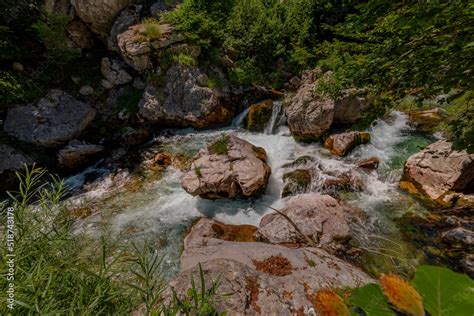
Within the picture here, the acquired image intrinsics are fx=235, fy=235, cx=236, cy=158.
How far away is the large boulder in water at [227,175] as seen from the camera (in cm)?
707

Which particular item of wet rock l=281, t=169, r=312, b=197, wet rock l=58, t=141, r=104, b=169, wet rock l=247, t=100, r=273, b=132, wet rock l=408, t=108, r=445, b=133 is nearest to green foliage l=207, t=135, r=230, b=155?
wet rock l=281, t=169, r=312, b=197

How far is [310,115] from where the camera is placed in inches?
359

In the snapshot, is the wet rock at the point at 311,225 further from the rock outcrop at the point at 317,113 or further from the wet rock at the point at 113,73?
the wet rock at the point at 113,73

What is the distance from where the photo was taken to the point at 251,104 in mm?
12023

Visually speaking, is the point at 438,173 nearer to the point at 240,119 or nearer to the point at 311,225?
the point at 311,225

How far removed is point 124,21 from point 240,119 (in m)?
7.93

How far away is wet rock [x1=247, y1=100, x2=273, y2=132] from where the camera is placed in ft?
35.3

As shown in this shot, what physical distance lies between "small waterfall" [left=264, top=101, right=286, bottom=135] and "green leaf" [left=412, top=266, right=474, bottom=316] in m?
10.2

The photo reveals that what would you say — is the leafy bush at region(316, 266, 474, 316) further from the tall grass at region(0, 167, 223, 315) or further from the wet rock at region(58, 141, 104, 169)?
the wet rock at region(58, 141, 104, 169)

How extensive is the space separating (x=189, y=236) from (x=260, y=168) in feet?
9.56

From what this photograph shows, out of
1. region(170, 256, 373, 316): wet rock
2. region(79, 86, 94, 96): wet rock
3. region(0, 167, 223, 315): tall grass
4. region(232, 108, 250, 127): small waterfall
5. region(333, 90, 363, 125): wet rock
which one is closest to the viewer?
region(0, 167, 223, 315): tall grass

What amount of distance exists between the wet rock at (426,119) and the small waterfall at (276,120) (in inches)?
205

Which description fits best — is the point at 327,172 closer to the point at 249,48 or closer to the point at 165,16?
the point at 249,48

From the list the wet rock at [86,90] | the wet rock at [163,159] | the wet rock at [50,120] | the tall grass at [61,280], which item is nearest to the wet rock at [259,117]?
the wet rock at [163,159]
